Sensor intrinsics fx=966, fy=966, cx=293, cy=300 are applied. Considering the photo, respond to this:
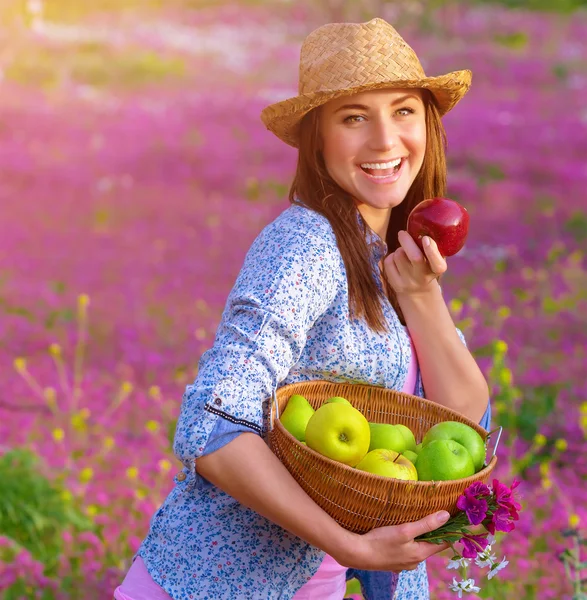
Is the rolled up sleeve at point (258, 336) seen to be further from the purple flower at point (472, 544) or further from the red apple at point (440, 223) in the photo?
the purple flower at point (472, 544)

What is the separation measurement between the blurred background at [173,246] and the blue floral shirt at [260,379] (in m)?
1.29

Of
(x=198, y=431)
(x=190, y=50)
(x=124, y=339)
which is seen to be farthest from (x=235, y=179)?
(x=198, y=431)

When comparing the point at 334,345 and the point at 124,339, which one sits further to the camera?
the point at 124,339

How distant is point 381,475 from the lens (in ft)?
6.25

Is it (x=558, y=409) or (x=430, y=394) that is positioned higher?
(x=430, y=394)

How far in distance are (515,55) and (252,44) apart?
498cm

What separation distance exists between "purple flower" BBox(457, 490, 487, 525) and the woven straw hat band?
1.02 m

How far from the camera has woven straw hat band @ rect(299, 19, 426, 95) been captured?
2385mm

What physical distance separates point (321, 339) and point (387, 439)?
307mm

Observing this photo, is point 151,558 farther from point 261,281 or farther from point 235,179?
point 235,179

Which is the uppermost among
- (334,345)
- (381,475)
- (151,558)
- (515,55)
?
(515,55)

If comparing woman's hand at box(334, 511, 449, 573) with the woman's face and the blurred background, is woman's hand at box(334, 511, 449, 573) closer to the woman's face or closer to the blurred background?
the woman's face

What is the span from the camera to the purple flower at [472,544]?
6.48 feet

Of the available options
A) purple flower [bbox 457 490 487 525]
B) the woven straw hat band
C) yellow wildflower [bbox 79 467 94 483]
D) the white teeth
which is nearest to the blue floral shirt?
the white teeth
